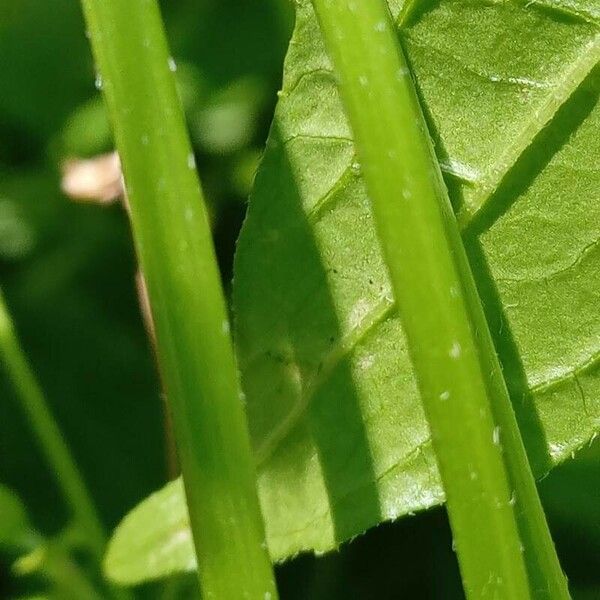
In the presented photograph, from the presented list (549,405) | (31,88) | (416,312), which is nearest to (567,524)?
(549,405)

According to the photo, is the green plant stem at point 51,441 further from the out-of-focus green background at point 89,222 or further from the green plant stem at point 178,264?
the green plant stem at point 178,264

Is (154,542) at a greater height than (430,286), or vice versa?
(430,286)

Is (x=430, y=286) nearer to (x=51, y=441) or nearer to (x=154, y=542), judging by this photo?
(x=154, y=542)

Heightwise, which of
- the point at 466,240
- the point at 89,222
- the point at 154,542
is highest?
the point at 466,240

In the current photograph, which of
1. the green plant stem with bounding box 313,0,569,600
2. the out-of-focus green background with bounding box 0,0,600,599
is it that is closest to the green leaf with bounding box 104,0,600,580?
the green plant stem with bounding box 313,0,569,600

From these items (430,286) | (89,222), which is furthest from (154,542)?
(89,222)
